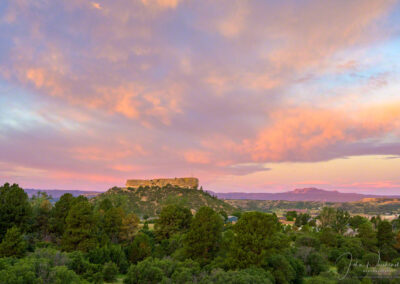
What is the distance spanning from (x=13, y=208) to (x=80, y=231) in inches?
486

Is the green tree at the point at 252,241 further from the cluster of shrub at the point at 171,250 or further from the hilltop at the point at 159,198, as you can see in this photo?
the hilltop at the point at 159,198

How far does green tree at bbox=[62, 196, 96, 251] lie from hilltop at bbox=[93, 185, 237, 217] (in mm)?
78158

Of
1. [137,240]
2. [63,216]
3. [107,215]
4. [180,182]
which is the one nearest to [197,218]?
[137,240]

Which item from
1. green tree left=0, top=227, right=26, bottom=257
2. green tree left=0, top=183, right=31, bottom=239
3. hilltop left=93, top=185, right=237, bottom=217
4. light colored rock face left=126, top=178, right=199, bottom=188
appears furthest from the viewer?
light colored rock face left=126, top=178, right=199, bottom=188

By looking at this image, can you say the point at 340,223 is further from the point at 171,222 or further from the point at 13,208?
the point at 13,208

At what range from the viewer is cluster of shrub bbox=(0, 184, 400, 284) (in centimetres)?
2772

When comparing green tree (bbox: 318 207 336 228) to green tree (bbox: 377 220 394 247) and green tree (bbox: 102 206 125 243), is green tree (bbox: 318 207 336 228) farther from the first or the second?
green tree (bbox: 102 206 125 243)

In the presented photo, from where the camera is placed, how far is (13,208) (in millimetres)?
44250

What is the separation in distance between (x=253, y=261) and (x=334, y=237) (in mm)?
30361

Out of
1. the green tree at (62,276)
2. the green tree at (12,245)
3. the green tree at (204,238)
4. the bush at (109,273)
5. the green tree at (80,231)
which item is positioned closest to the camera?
the green tree at (62,276)

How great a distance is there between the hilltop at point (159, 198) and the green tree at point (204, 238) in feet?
267

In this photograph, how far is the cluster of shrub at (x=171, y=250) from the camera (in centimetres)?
2772

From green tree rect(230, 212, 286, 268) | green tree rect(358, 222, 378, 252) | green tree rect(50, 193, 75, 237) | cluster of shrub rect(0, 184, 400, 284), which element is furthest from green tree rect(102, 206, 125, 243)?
green tree rect(358, 222, 378, 252)

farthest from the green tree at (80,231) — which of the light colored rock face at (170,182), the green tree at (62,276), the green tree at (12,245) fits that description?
the light colored rock face at (170,182)
